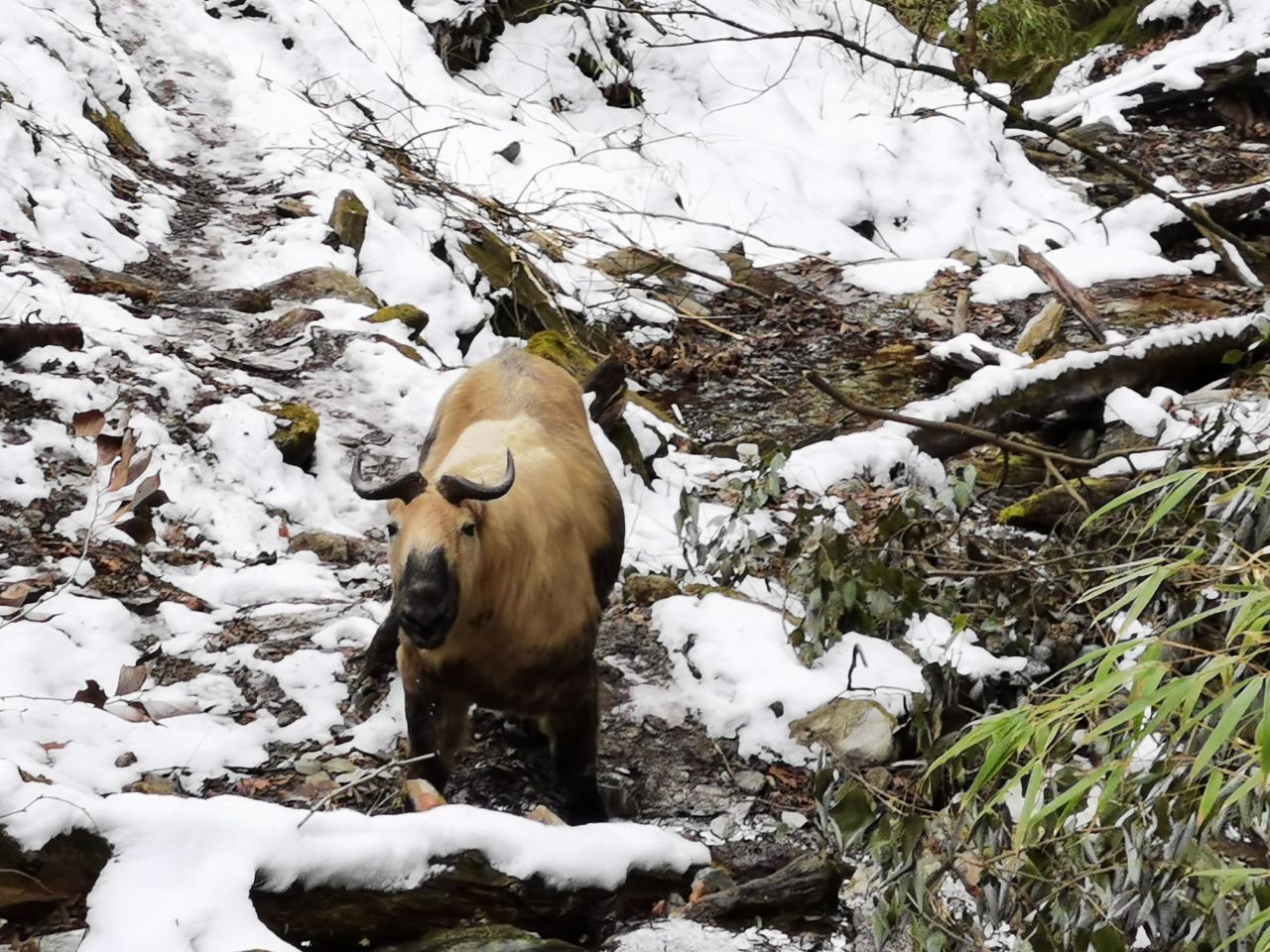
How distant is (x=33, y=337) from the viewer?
18.5 ft

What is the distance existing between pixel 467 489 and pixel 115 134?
22.1ft

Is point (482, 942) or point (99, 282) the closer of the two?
point (482, 942)

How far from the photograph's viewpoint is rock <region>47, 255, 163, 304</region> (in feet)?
21.7

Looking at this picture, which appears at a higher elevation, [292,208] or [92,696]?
[292,208]

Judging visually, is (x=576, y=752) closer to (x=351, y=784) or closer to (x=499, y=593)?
(x=499, y=593)

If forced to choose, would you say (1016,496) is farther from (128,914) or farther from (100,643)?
(128,914)

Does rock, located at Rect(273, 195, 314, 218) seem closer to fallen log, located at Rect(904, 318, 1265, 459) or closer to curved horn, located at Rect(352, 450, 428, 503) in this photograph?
fallen log, located at Rect(904, 318, 1265, 459)

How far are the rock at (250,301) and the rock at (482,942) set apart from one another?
5.08 meters

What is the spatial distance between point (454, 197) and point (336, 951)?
7.01 m

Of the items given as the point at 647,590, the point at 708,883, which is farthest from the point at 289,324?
the point at 708,883

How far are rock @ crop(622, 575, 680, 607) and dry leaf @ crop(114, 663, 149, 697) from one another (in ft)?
6.98

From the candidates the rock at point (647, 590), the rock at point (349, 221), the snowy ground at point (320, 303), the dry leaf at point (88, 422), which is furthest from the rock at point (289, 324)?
the rock at point (647, 590)

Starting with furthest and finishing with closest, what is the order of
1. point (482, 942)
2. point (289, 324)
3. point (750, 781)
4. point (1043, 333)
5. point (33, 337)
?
point (1043, 333), point (289, 324), point (33, 337), point (750, 781), point (482, 942)

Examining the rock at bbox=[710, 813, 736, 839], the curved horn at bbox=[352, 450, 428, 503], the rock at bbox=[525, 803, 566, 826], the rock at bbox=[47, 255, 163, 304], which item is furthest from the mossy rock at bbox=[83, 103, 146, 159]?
the rock at bbox=[710, 813, 736, 839]
